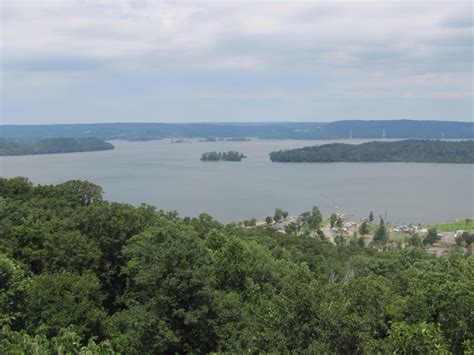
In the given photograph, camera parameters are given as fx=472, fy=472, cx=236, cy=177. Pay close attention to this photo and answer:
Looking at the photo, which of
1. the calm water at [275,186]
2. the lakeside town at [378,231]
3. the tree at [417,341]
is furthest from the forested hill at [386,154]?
the tree at [417,341]

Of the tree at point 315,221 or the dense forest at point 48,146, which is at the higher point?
the dense forest at point 48,146

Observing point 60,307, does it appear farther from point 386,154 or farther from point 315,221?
point 386,154

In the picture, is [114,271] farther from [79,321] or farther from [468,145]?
[468,145]

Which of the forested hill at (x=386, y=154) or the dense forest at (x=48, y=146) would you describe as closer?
the forested hill at (x=386, y=154)

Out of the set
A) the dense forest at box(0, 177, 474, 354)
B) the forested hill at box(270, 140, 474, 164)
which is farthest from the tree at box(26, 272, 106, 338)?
the forested hill at box(270, 140, 474, 164)

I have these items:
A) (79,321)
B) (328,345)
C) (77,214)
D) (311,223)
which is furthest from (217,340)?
(311,223)

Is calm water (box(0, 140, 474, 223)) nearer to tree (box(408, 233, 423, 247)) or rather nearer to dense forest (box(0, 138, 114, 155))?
tree (box(408, 233, 423, 247))

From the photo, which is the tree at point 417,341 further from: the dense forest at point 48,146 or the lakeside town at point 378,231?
the dense forest at point 48,146
